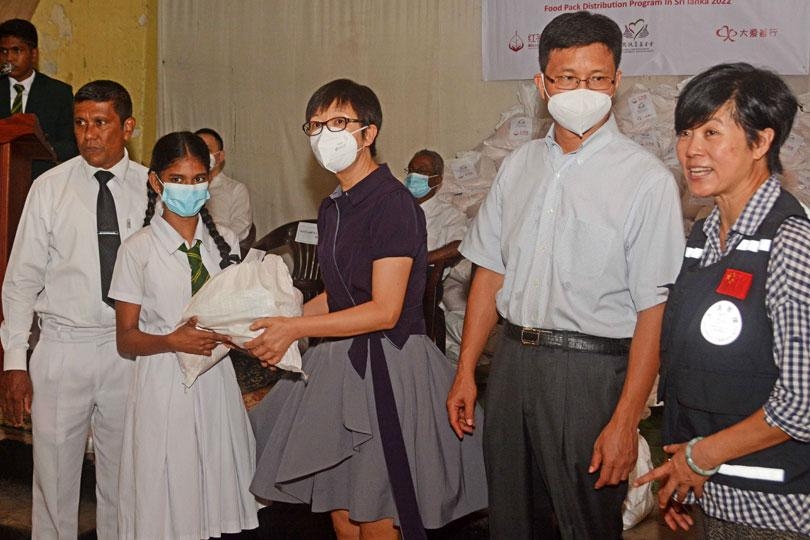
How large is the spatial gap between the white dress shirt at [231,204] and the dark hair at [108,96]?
154 inches

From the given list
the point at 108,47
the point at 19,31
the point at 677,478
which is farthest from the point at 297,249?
the point at 677,478

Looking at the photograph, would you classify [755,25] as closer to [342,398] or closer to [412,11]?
[412,11]

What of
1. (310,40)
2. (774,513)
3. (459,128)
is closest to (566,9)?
(459,128)

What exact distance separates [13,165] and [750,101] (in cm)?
259

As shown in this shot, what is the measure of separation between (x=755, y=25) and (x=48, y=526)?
4.48 m

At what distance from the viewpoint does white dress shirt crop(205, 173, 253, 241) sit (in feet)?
23.0

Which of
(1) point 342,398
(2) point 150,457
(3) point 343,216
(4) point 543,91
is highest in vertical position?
(4) point 543,91

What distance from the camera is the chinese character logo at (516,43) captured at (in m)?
6.16

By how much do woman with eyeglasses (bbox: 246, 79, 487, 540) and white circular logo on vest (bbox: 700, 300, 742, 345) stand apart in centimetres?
86

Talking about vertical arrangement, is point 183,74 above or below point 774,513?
above

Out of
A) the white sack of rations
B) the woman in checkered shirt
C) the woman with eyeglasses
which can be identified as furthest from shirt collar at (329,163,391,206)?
the woman in checkered shirt

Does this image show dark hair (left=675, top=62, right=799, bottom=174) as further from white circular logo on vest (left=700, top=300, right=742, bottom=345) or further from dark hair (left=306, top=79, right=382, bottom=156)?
dark hair (left=306, top=79, right=382, bottom=156)

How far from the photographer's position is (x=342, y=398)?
2482 millimetres

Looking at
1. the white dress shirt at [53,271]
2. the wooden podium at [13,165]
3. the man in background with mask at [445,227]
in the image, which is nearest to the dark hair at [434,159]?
the man in background with mask at [445,227]
